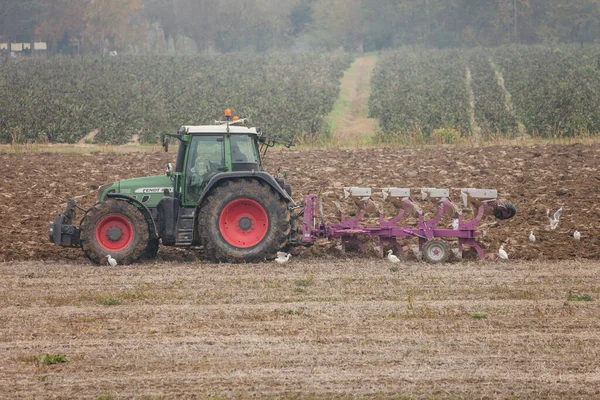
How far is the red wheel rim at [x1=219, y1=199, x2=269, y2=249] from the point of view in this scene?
42.1ft

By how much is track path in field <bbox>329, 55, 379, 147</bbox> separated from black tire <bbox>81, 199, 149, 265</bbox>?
13880mm

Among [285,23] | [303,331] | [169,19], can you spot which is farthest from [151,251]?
[285,23]

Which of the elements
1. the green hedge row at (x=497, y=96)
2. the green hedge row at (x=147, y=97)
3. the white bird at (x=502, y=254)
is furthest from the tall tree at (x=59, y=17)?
the white bird at (x=502, y=254)

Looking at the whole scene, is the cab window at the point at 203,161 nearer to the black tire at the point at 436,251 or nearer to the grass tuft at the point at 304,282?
the grass tuft at the point at 304,282

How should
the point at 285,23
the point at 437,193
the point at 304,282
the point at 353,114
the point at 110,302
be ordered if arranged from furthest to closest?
the point at 285,23
the point at 353,114
the point at 437,193
the point at 304,282
the point at 110,302

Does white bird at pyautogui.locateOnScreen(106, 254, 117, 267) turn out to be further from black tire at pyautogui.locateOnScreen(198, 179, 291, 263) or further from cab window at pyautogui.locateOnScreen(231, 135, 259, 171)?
cab window at pyautogui.locateOnScreen(231, 135, 259, 171)

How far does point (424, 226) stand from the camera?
A: 13.2 metres

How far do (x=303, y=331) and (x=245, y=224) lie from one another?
413 centimetres

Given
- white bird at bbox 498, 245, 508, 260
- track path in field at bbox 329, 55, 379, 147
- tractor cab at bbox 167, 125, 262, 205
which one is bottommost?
white bird at bbox 498, 245, 508, 260

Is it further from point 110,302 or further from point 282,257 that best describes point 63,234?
point 282,257

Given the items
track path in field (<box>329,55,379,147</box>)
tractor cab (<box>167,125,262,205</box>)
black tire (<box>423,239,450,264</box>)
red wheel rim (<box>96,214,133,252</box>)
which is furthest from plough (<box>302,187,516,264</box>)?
track path in field (<box>329,55,379,147</box>)

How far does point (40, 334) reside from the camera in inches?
354

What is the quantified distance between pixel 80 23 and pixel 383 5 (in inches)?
1448

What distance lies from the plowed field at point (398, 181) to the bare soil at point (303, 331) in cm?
187
